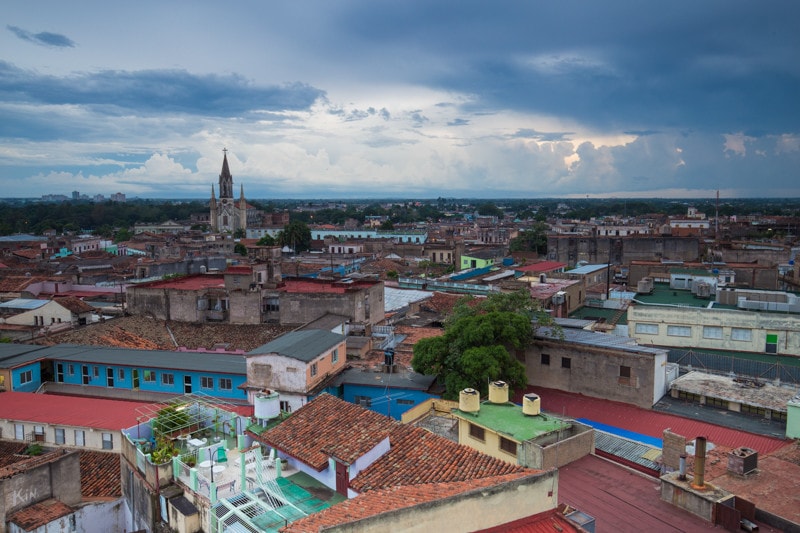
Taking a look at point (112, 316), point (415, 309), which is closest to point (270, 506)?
point (415, 309)

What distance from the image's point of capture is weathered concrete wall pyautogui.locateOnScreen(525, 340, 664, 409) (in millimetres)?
19219

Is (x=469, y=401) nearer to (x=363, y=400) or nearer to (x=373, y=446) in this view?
(x=373, y=446)

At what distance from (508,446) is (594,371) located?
308 inches

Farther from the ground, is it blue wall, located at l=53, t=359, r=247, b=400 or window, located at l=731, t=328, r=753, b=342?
window, located at l=731, t=328, r=753, b=342

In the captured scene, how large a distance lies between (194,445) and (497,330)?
1146cm

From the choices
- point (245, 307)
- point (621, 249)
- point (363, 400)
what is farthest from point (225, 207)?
point (363, 400)

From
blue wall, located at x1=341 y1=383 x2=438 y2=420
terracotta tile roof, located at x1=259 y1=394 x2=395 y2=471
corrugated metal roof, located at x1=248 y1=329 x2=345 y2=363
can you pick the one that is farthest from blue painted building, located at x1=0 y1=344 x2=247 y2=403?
terracotta tile roof, located at x1=259 y1=394 x2=395 y2=471

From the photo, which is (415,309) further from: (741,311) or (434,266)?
(434,266)

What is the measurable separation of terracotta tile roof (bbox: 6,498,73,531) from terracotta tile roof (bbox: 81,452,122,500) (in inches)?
94.3

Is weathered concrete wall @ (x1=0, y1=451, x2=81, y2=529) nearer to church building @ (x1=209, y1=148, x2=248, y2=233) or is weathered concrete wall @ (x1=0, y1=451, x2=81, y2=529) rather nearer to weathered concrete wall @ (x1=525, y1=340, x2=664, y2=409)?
weathered concrete wall @ (x1=525, y1=340, x2=664, y2=409)

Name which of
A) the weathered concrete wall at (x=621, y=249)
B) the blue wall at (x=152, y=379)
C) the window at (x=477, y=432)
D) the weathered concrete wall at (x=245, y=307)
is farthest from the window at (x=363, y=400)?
the weathered concrete wall at (x=621, y=249)

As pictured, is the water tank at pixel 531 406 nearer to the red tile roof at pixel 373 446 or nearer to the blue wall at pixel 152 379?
the red tile roof at pixel 373 446

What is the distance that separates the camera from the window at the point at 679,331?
84.5 feet

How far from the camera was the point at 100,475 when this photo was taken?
55.8ft
